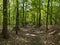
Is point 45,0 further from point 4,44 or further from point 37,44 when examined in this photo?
point 4,44

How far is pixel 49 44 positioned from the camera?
490 inches

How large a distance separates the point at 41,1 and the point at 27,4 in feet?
20.5

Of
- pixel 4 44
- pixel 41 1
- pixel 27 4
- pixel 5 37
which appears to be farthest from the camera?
pixel 27 4

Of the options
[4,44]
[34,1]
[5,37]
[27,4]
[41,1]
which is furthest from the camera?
[27,4]

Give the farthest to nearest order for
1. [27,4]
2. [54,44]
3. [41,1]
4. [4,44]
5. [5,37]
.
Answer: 1. [27,4]
2. [41,1]
3. [5,37]
4. [54,44]
5. [4,44]

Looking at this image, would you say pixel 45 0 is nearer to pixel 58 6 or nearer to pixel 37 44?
pixel 58 6

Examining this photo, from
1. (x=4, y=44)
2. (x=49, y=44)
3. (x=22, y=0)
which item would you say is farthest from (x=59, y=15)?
(x=4, y=44)

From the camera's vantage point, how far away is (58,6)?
28859mm

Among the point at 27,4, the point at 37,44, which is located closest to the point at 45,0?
the point at 27,4

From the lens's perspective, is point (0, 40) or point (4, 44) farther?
point (0, 40)

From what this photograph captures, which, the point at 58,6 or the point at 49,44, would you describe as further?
the point at 58,6

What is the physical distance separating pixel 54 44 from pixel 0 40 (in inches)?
195

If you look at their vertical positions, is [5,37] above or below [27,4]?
below

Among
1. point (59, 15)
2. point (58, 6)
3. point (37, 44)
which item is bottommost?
point (37, 44)
